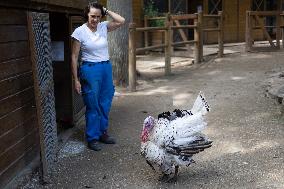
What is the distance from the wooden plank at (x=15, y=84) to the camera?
12.6 ft

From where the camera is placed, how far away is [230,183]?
412 centimetres

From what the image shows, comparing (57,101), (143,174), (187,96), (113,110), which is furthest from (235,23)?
(143,174)

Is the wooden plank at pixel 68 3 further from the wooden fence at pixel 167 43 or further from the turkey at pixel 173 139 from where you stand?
the wooden fence at pixel 167 43

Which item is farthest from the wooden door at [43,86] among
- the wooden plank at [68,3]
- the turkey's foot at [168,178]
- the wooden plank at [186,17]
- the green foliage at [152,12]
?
the green foliage at [152,12]

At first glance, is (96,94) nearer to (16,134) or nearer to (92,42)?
(92,42)

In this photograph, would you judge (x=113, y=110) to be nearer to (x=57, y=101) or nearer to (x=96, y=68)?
(x=57, y=101)

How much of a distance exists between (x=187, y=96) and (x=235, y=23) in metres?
10.7

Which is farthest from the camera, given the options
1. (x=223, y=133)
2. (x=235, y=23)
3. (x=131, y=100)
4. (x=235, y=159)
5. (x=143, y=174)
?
(x=235, y=23)

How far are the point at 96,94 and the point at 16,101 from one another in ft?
3.79

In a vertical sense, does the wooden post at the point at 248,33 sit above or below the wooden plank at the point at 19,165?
above

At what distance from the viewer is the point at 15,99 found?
4.10m

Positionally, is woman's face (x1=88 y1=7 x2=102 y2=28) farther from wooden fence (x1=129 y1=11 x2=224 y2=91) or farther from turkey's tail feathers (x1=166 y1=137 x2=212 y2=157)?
wooden fence (x1=129 y1=11 x2=224 y2=91)

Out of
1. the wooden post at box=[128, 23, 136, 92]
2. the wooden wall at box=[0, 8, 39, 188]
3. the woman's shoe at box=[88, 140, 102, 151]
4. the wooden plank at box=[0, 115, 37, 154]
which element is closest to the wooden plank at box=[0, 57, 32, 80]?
the wooden wall at box=[0, 8, 39, 188]

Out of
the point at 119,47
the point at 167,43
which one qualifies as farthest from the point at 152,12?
the point at 119,47
